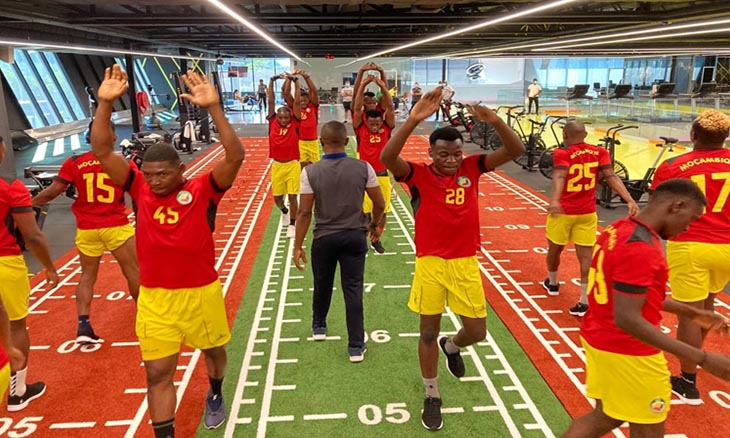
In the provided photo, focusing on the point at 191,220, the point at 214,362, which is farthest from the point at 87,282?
the point at 191,220

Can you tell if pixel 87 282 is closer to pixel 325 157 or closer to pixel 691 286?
pixel 325 157

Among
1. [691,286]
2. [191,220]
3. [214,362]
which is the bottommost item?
[214,362]

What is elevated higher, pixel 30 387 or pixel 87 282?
pixel 87 282

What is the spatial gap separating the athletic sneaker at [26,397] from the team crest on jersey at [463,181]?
375 cm

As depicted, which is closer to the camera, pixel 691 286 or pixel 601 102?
pixel 691 286

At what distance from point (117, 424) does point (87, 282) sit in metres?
1.75

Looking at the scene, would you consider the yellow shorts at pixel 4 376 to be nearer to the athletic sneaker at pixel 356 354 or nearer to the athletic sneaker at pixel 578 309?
the athletic sneaker at pixel 356 354

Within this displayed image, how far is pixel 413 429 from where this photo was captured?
387 cm

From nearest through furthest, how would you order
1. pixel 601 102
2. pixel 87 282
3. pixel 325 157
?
pixel 325 157, pixel 87 282, pixel 601 102

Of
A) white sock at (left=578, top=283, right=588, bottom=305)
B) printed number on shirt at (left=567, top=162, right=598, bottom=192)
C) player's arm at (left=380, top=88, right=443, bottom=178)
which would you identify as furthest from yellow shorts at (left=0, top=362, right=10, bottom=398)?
white sock at (left=578, top=283, right=588, bottom=305)

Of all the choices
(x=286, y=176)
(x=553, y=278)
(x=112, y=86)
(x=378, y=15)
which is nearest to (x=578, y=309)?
(x=553, y=278)

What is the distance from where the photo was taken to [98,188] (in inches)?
192

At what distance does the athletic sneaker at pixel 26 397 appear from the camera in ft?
13.7

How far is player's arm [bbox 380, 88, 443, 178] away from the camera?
342 cm
